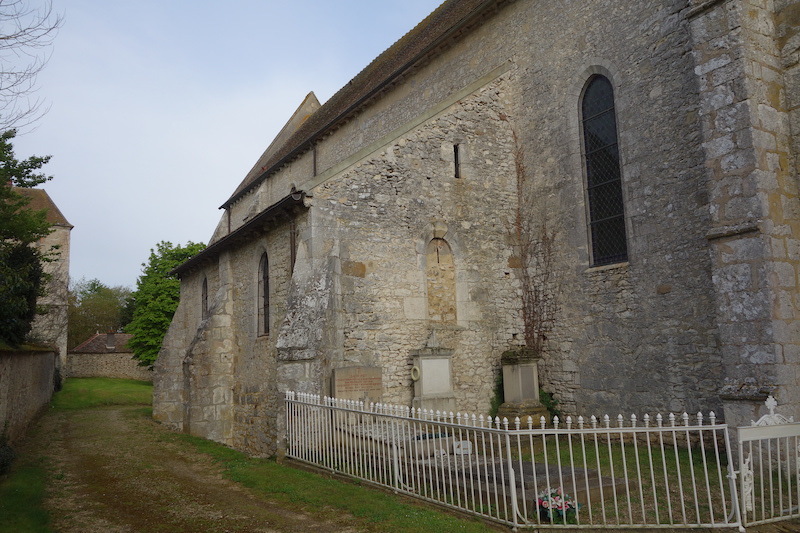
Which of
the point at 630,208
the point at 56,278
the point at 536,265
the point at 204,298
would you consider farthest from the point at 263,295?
the point at 56,278

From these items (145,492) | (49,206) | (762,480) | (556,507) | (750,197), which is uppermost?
(49,206)

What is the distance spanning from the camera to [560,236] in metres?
→ 12.3

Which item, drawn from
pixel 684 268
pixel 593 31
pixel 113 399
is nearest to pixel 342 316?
pixel 684 268

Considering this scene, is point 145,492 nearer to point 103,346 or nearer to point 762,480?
point 762,480

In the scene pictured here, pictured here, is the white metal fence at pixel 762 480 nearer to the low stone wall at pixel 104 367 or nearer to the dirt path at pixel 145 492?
the dirt path at pixel 145 492

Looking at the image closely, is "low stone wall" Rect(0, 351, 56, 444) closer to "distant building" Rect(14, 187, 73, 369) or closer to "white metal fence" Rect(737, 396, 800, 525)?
"white metal fence" Rect(737, 396, 800, 525)

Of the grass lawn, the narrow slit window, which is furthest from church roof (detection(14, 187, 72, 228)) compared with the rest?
the grass lawn

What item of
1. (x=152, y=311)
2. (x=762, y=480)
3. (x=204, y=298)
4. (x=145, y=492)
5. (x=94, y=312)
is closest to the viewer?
(x=762, y=480)

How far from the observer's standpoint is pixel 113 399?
26391 millimetres

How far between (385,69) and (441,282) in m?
10.2

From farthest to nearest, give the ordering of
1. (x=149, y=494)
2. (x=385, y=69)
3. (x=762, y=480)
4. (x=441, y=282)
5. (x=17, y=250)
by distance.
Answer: (x=385, y=69)
(x=17, y=250)
(x=441, y=282)
(x=149, y=494)
(x=762, y=480)

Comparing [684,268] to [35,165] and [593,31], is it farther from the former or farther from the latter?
[35,165]

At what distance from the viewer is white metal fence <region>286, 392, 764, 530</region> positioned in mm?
5859

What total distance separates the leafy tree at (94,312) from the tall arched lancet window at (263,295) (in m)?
41.2
